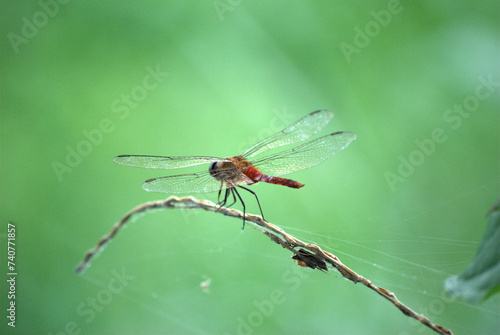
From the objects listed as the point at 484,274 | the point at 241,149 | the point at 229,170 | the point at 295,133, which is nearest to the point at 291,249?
the point at 484,274

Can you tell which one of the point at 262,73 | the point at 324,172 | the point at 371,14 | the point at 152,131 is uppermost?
the point at 152,131

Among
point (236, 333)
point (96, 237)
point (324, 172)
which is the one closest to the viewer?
point (236, 333)

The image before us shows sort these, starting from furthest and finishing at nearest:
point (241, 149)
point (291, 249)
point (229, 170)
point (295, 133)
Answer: point (241, 149), point (295, 133), point (229, 170), point (291, 249)

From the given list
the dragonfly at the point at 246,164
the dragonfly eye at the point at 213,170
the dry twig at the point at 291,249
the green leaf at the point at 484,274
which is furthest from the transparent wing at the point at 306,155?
the green leaf at the point at 484,274

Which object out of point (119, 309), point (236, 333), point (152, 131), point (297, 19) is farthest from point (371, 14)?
point (119, 309)

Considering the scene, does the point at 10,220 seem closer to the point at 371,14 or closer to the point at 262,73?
the point at 262,73

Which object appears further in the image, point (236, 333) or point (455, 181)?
point (455, 181)

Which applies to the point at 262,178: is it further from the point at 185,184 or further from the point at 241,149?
the point at 241,149
